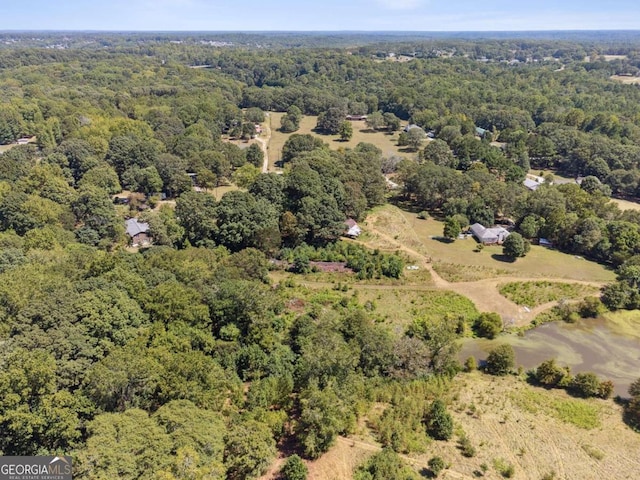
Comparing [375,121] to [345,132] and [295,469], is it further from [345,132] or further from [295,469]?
[295,469]

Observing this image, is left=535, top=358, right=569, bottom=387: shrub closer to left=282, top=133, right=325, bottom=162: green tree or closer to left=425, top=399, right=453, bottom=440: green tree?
left=425, top=399, right=453, bottom=440: green tree

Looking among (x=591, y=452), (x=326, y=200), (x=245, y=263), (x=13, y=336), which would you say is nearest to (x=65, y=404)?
(x=13, y=336)

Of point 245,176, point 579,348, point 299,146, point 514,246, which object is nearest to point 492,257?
point 514,246

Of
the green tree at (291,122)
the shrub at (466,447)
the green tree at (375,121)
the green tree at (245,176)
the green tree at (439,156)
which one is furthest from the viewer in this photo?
the green tree at (375,121)

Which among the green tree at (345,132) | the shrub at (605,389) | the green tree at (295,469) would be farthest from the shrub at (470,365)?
the green tree at (345,132)

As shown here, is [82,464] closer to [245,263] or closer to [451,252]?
[245,263]

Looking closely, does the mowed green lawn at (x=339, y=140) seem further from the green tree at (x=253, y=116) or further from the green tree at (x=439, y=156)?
the green tree at (x=439, y=156)
